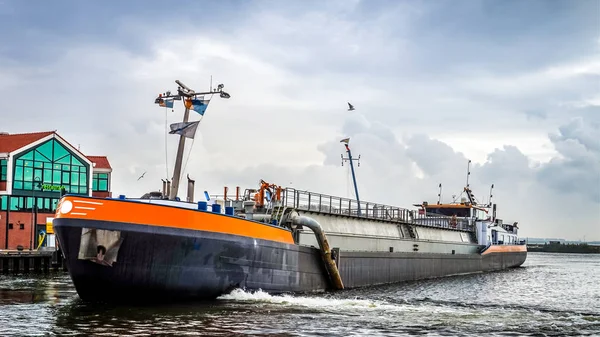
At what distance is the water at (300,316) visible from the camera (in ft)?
59.6

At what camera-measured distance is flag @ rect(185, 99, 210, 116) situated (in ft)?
90.8

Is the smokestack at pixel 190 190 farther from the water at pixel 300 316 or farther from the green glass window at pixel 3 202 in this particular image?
the green glass window at pixel 3 202

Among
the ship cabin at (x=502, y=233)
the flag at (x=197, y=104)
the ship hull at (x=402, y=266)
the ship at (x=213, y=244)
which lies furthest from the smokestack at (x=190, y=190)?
the ship cabin at (x=502, y=233)

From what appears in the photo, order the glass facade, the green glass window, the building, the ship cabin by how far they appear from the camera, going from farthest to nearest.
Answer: the ship cabin, the glass facade, the green glass window, the building

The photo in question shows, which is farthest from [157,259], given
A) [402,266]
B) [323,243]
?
[402,266]

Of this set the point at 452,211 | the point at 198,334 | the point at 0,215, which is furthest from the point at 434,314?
the point at 0,215

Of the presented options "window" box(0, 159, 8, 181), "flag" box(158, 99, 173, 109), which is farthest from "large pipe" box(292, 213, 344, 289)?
"window" box(0, 159, 8, 181)

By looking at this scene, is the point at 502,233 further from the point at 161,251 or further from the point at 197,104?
the point at 161,251

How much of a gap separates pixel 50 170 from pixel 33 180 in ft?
6.67

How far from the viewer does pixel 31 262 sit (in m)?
45.7

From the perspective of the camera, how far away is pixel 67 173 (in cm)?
6116

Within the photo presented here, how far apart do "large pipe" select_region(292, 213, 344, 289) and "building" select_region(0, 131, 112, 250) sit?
2965cm

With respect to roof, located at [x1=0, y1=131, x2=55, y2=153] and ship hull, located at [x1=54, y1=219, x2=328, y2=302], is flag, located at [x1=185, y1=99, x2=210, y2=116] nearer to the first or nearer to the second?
ship hull, located at [x1=54, y1=219, x2=328, y2=302]

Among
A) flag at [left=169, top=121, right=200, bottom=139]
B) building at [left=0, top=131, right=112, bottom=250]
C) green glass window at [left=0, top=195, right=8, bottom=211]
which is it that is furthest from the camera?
green glass window at [left=0, top=195, right=8, bottom=211]
